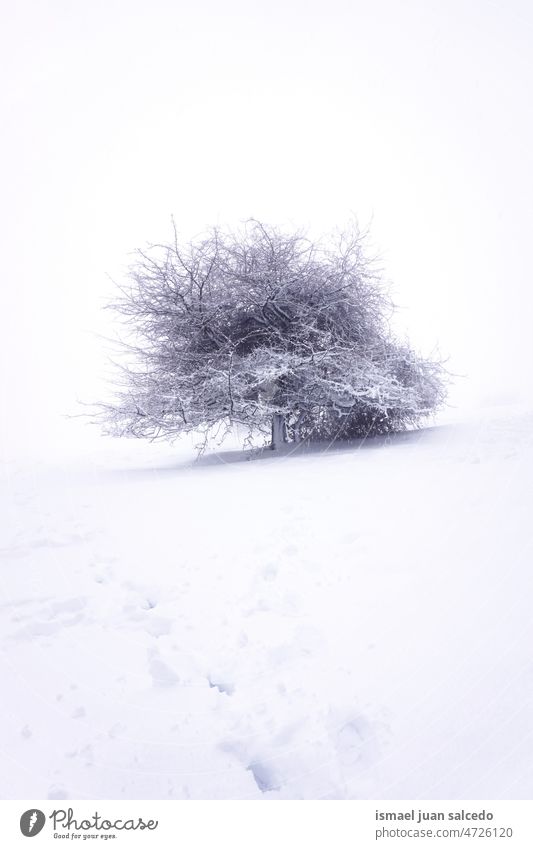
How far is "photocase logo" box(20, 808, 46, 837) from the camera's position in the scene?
1762mm

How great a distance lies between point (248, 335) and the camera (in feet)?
23.3

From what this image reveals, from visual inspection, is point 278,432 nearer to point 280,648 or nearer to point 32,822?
point 280,648

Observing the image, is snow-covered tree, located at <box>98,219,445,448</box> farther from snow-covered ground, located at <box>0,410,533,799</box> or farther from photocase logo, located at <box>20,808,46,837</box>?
photocase logo, located at <box>20,808,46,837</box>

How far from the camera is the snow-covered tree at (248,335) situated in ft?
22.1

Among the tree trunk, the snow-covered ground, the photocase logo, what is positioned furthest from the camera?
the tree trunk

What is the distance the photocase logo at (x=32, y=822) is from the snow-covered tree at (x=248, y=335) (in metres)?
5.05

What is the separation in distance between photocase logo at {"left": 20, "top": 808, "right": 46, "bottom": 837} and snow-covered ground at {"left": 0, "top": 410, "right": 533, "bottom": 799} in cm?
21

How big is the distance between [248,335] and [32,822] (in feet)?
20.7

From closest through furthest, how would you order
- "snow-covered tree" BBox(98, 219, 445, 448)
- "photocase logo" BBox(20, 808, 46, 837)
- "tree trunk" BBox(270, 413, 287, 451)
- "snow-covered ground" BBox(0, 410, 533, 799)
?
1. "snow-covered ground" BBox(0, 410, 533, 799)
2. "photocase logo" BBox(20, 808, 46, 837)
3. "snow-covered tree" BBox(98, 219, 445, 448)
4. "tree trunk" BBox(270, 413, 287, 451)

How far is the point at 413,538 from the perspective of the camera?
306 cm

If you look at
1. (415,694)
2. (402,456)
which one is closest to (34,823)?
(415,694)

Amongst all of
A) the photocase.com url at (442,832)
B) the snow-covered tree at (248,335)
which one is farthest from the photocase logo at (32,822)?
the snow-covered tree at (248,335)

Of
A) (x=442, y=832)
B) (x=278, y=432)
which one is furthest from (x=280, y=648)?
(x=278, y=432)

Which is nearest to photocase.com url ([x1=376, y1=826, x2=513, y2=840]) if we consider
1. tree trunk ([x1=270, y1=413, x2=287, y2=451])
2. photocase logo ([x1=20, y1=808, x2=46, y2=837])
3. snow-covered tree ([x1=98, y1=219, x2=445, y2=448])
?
photocase logo ([x1=20, y1=808, x2=46, y2=837])
